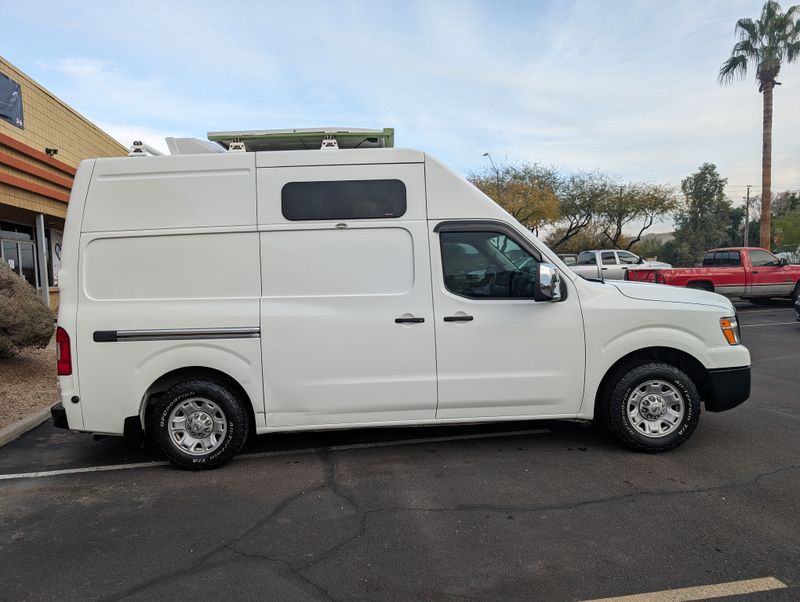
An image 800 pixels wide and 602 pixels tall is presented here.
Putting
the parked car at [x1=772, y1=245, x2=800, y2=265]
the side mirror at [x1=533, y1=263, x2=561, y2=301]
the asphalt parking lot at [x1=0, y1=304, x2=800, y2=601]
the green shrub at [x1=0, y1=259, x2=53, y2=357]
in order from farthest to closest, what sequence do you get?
1. the parked car at [x1=772, y1=245, x2=800, y2=265]
2. the green shrub at [x1=0, y1=259, x2=53, y2=357]
3. the side mirror at [x1=533, y1=263, x2=561, y2=301]
4. the asphalt parking lot at [x1=0, y1=304, x2=800, y2=601]

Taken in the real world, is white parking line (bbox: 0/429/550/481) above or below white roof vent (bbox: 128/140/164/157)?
below

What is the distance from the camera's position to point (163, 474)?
4512 mm

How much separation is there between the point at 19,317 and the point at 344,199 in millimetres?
5847

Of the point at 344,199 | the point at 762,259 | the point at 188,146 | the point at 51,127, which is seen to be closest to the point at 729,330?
the point at 344,199

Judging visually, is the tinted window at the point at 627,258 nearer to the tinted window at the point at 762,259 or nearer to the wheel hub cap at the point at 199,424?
the tinted window at the point at 762,259

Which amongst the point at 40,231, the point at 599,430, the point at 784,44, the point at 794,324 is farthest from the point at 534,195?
the point at 599,430

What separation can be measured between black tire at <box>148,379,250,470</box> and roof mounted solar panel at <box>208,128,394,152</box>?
2.39 m

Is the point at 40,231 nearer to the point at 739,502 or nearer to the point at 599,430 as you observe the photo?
the point at 599,430

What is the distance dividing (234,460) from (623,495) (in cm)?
317

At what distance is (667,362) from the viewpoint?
15.6ft

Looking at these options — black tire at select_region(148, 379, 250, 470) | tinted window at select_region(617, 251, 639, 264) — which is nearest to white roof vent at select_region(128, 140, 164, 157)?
black tire at select_region(148, 379, 250, 470)

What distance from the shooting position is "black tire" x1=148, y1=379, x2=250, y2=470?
A: 174 inches

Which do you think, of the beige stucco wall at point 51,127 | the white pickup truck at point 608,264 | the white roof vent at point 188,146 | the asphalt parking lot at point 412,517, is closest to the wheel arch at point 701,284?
the white pickup truck at point 608,264

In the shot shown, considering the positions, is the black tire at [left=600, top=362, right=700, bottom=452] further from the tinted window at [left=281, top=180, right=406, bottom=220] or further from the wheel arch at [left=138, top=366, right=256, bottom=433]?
the wheel arch at [left=138, top=366, right=256, bottom=433]
